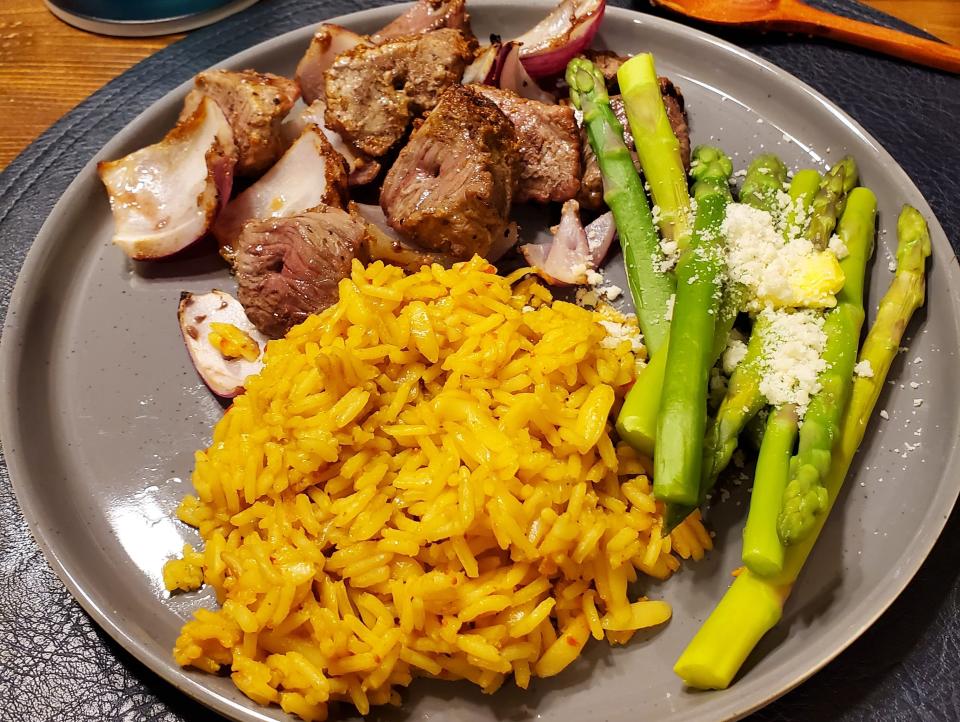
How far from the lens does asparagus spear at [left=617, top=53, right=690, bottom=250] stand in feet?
9.84

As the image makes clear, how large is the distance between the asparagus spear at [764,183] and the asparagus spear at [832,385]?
278mm

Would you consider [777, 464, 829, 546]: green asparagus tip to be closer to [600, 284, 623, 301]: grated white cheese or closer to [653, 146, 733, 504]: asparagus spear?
[653, 146, 733, 504]: asparagus spear

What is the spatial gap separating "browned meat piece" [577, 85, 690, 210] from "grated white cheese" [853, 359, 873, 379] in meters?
1.15

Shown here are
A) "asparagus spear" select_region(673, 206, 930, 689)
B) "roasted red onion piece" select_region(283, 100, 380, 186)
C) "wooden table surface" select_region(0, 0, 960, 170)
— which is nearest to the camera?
"asparagus spear" select_region(673, 206, 930, 689)

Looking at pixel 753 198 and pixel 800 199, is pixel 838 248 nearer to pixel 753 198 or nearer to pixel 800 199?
pixel 800 199

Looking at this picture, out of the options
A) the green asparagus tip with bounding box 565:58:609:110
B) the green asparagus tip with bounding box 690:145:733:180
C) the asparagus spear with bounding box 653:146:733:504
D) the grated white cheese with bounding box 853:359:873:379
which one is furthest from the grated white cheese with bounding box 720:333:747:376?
the green asparagus tip with bounding box 565:58:609:110

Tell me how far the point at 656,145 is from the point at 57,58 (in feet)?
11.4

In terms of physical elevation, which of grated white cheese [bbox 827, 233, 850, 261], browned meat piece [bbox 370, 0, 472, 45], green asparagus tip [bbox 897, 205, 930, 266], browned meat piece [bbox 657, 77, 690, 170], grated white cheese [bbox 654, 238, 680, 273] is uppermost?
browned meat piece [bbox 370, 0, 472, 45]

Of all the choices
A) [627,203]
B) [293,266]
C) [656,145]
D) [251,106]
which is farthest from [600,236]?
[251,106]

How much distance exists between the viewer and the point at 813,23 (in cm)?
378

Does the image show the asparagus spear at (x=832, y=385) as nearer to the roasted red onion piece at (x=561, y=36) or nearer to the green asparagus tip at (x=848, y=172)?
the green asparagus tip at (x=848, y=172)

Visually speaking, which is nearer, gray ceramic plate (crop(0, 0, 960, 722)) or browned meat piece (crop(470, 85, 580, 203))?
gray ceramic plate (crop(0, 0, 960, 722))

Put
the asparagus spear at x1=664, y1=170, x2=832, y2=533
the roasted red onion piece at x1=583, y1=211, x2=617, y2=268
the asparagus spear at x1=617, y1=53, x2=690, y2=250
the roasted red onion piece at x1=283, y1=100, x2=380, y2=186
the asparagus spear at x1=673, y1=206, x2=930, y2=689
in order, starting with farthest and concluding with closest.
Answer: the roasted red onion piece at x1=283, y1=100, x2=380, y2=186 → the roasted red onion piece at x1=583, y1=211, x2=617, y2=268 → the asparagus spear at x1=617, y1=53, x2=690, y2=250 → the asparagus spear at x1=664, y1=170, x2=832, y2=533 → the asparagus spear at x1=673, y1=206, x2=930, y2=689

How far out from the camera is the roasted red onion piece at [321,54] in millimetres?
3502
